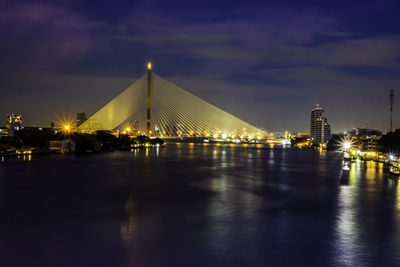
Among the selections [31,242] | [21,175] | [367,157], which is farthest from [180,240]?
[367,157]

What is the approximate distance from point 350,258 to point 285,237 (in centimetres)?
150

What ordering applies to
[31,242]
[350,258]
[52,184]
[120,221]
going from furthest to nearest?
1. [52,184]
2. [120,221]
3. [31,242]
4. [350,258]

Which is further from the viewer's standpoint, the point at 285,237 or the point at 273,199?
the point at 273,199

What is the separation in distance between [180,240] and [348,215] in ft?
16.9

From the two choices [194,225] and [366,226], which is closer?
[194,225]

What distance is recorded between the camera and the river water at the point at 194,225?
679 cm

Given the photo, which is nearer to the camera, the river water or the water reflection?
the river water

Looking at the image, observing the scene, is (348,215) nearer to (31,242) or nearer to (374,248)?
(374,248)

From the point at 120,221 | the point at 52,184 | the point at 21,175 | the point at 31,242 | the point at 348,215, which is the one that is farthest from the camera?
the point at 21,175

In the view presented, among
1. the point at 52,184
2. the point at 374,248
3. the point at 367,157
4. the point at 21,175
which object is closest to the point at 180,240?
the point at 374,248

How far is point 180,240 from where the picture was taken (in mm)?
7770

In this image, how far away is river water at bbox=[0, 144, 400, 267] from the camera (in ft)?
22.3

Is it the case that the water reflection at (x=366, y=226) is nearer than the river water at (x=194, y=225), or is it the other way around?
the river water at (x=194, y=225)

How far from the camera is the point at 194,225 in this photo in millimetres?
9070
